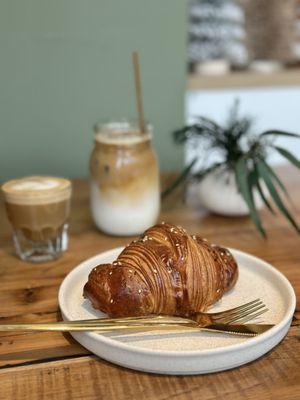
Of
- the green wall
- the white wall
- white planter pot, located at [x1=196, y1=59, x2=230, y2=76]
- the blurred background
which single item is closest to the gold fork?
the blurred background

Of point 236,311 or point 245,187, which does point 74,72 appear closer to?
point 245,187

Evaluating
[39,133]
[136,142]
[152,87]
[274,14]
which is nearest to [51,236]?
[136,142]

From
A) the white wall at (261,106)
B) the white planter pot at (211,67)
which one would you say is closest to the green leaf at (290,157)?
the white planter pot at (211,67)

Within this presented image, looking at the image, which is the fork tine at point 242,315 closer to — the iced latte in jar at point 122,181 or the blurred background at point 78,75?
the iced latte in jar at point 122,181

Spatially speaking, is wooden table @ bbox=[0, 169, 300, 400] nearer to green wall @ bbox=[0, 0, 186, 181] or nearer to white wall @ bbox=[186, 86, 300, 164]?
green wall @ bbox=[0, 0, 186, 181]

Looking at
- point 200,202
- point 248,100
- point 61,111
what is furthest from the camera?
point 248,100

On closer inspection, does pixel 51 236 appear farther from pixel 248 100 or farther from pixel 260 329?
pixel 248 100
